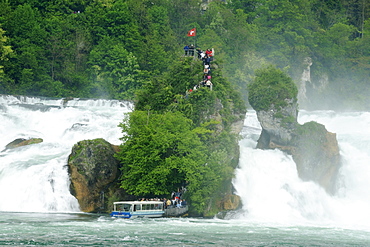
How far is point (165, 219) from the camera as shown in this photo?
55844 mm

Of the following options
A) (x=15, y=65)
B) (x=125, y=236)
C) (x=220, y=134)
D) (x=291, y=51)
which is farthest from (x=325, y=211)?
(x=291, y=51)

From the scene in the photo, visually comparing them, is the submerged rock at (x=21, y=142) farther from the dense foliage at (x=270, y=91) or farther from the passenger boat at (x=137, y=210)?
the dense foliage at (x=270, y=91)

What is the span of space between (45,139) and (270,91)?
23510 mm

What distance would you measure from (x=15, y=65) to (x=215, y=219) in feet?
170

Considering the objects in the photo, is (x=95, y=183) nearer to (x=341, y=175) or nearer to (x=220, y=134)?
(x=220, y=134)

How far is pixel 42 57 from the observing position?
104062mm

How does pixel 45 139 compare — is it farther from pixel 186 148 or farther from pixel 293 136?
pixel 293 136

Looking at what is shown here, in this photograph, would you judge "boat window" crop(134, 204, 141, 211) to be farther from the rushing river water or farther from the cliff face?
the cliff face

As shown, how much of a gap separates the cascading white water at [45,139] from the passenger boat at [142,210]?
15.7 ft

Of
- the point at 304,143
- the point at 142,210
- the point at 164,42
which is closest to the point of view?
the point at 142,210

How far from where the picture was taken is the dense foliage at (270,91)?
237ft

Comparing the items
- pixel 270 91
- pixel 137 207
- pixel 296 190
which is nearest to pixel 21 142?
pixel 137 207

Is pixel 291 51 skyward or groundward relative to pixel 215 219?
skyward

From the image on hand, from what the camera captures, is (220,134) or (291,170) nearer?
(220,134)
